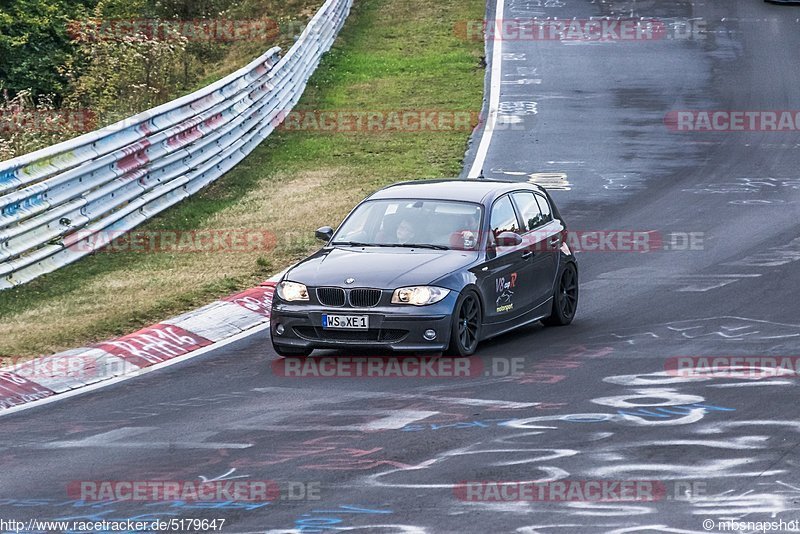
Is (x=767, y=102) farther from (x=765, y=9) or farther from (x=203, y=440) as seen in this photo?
(x=203, y=440)

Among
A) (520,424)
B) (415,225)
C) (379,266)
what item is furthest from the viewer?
(415,225)

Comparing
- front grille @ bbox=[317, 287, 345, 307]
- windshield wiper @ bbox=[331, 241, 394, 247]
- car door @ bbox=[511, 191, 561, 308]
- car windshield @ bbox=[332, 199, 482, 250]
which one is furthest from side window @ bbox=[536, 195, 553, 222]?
front grille @ bbox=[317, 287, 345, 307]

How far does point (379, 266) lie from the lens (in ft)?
41.8

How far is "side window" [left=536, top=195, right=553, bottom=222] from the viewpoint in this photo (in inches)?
590

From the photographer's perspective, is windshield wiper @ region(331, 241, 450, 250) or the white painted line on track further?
the white painted line on track

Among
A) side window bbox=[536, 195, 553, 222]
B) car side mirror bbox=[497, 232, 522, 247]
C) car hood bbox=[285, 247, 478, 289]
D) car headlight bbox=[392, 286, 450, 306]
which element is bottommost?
car headlight bbox=[392, 286, 450, 306]


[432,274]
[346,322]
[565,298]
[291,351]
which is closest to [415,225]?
[432,274]

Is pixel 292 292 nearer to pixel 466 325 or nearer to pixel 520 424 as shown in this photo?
pixel 466 325

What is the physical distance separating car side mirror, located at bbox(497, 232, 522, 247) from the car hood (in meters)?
0.34

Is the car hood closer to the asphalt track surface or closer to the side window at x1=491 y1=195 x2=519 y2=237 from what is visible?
the side window at x1=491 y1=195 x2=519 y2=237

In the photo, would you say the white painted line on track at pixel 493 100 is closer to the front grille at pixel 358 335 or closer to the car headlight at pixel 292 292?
the car headlight at pixel 292 292

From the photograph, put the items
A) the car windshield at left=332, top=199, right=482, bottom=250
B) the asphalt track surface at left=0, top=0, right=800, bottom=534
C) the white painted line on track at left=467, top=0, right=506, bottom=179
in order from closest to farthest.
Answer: the asphalt track surface at left=0, top=0, right=800, bottom=534, the car windshield at left=332, top=199, right=482, bottom=250, the white painted line on track at left=467, top=0, right=506, bottom=179

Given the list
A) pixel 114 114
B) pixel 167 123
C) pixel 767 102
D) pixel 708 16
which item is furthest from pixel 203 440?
pixel 708 16

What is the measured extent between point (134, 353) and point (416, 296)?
2.62m
